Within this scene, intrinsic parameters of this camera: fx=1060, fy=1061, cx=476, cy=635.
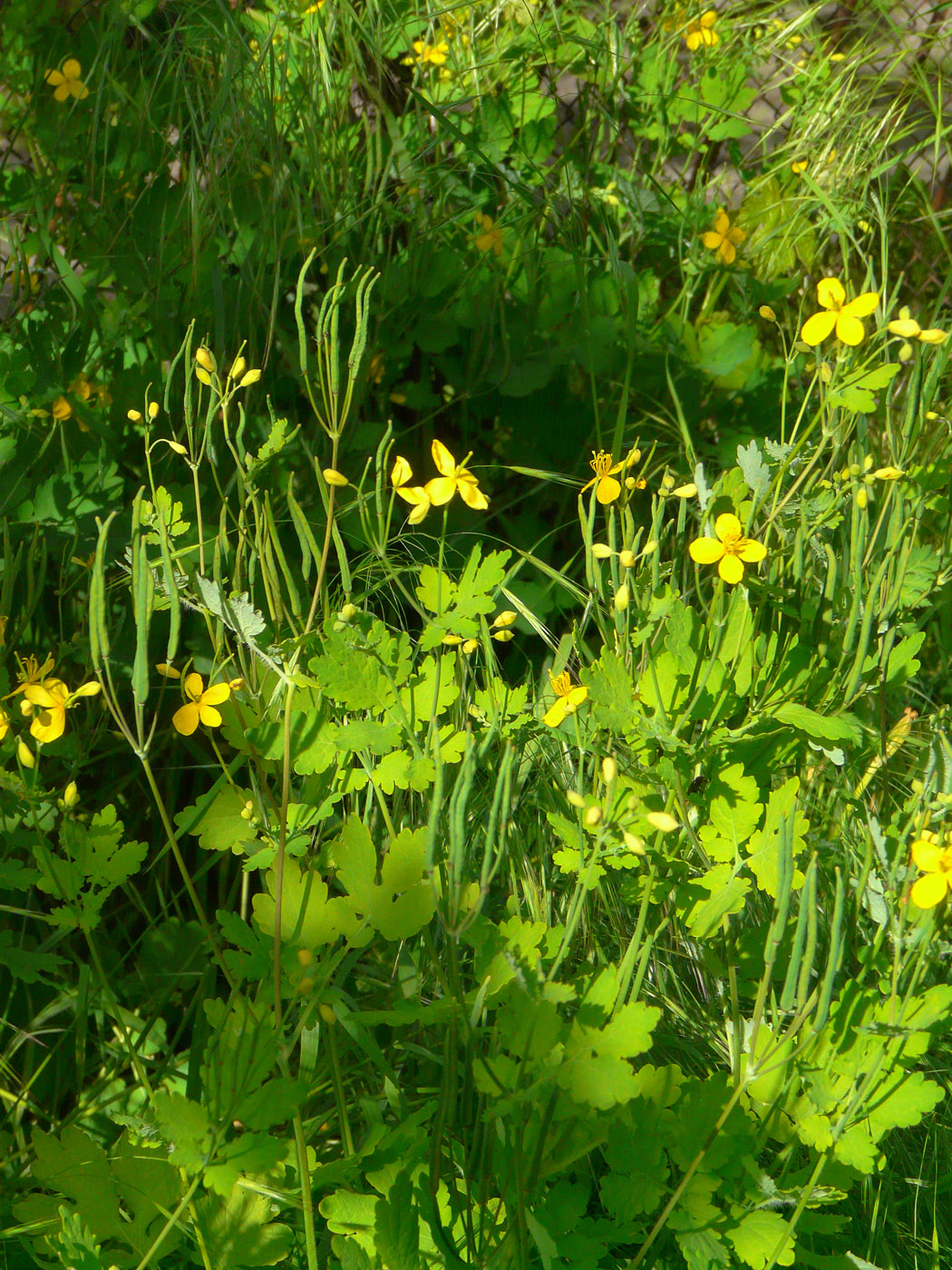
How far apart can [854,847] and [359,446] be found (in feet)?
2.66

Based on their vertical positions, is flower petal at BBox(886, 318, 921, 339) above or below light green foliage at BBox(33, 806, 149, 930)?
above

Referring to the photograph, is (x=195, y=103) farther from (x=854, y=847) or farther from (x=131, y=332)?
(x=854, y=847)

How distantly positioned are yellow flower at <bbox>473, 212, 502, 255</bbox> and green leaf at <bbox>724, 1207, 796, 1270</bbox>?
136 cm

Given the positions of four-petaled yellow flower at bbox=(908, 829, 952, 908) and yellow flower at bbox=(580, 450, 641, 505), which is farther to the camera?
yellow flower at bbox=(580, 450, 641, 505)

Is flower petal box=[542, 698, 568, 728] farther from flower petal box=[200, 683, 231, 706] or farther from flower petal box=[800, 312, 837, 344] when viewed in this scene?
flower petal box=[800, 312, 837, 344]

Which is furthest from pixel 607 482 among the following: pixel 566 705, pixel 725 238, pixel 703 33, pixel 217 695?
pixel 703 33

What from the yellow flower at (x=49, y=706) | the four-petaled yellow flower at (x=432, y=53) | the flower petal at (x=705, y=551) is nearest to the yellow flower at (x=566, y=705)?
the flower petal at (x=705, y=551)

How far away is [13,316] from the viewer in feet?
5.05

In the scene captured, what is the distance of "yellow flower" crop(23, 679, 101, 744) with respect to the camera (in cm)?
90

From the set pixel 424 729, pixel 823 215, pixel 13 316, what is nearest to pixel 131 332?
pixel 13 316

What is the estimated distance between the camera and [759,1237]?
82cm

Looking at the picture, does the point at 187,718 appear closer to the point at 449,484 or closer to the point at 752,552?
the point at 449,484

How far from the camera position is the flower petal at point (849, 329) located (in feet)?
3.30

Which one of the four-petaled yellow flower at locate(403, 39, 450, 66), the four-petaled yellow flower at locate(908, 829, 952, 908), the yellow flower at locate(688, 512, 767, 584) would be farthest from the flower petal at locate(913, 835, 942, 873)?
the four-petaled yellow flower at locate(403, 39, 450, 66)
